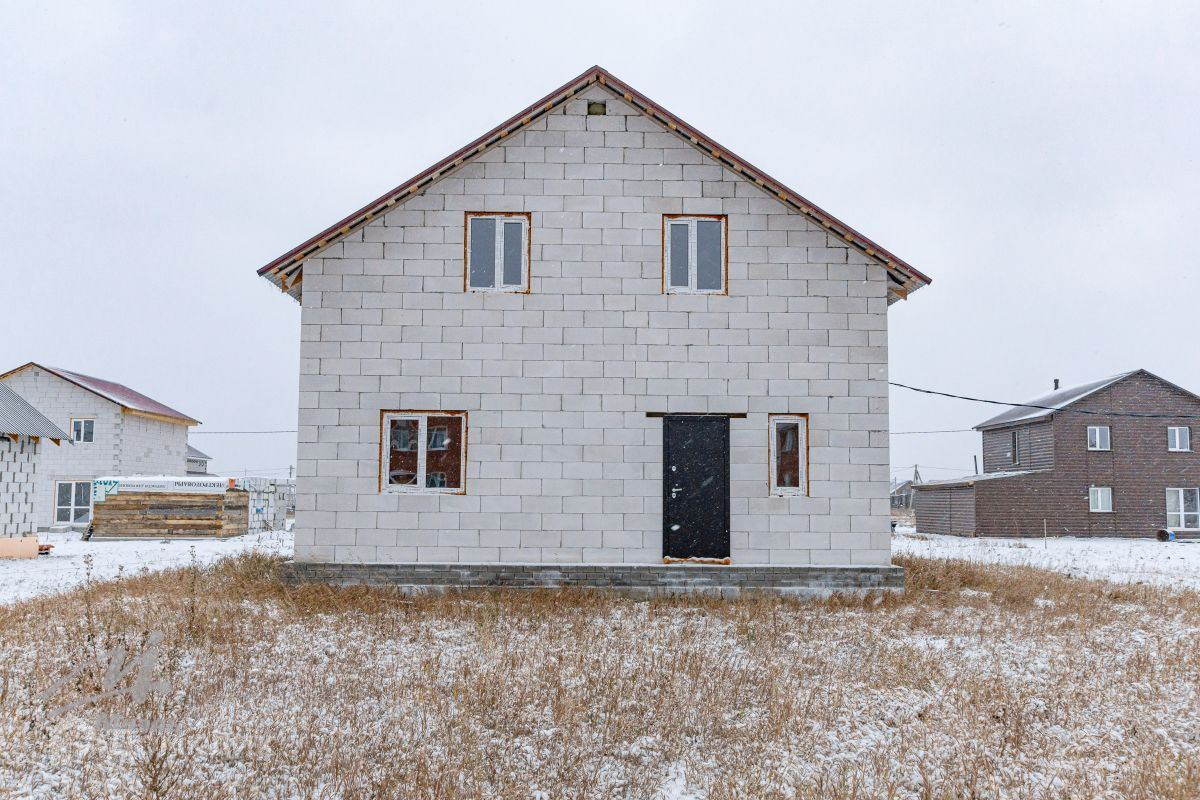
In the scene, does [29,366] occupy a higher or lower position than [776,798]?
higher

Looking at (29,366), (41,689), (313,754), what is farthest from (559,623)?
(29,366)

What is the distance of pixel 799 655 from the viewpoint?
29.7 feet

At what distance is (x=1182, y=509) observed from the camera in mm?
34844

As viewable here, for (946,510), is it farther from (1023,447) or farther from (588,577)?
(588,577)

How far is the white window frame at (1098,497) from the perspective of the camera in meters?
34.4

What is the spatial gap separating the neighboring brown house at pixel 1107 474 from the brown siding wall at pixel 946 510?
14 cm

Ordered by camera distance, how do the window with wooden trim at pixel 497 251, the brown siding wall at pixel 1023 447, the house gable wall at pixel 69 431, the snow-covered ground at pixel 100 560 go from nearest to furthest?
the window with wooden trim at pixel 497 251 → the snow-covered ground at pixel 100 560 → the house gable wall at pixel 69 431 → the brown siding wall at pixel 1023 447

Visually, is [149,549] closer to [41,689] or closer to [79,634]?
[79,634]

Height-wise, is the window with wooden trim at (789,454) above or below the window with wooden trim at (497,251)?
below

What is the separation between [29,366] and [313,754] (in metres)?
32.5

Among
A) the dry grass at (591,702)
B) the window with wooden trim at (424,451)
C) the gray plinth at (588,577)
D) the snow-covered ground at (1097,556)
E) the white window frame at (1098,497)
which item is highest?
the window with wooden trim at (424,451)

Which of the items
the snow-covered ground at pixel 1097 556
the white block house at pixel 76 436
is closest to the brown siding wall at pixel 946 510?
the snow-covered ground at pixel 1097 556

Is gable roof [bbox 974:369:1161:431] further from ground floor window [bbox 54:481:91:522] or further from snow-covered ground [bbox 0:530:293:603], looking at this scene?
ground floor window [bbox 54:481:91:522]

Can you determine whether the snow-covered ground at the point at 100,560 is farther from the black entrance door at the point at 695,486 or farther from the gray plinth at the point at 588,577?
the black entrance door at the point at 695,486
